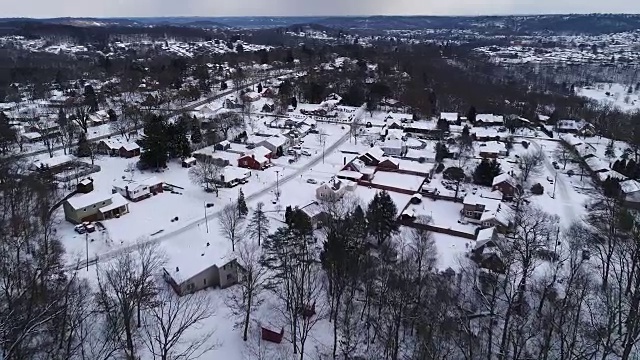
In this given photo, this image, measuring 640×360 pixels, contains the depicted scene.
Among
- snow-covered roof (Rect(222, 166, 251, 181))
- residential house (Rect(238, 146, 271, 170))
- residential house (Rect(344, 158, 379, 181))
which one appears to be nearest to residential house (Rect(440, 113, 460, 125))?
residential house (Rect(344, 158, 379, 181))

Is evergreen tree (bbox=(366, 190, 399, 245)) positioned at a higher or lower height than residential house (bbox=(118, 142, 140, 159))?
higher

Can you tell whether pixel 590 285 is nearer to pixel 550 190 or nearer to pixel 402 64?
pixel 550 190

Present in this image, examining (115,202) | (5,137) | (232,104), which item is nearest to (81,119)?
(5,137)

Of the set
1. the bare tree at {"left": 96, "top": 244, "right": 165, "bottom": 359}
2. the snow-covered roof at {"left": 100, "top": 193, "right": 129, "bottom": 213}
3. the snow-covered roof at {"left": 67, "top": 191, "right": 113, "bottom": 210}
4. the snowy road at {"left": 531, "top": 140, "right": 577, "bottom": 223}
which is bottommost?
the snowy road at {"left": 531, "top": 140, "right": 577, "bottom": 223}

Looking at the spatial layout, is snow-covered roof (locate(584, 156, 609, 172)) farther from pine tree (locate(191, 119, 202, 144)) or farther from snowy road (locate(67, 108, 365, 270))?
pine tree (locate(191, 119, 202, 144))

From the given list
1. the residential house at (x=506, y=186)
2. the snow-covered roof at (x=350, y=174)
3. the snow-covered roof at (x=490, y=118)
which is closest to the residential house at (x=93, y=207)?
the snow-covered roof at (x=350, y=174)

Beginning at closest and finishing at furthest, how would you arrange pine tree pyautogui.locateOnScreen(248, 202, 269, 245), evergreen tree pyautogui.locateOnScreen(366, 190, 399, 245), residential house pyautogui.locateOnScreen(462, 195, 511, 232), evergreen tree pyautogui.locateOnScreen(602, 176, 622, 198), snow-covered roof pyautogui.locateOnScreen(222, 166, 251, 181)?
evergreen tree pyautogui.locateOnScreen(366, 190, 399, 245)
pine tree pyautogui.locateOnScreen(248, 202, 269, 245)
residential house pyautogui.locateOnScreen(462, 195, 511, 232)
evergreen tree pyautogui.locateOnScreen(602, 176, 622, 198)
snow-covered roof pyautogui.locateOnScreen(222, 166, 251, 181)

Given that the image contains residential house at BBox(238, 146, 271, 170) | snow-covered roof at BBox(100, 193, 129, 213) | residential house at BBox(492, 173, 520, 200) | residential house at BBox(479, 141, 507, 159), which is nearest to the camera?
snow-covered roof at BBox(100, 193, 129, 213)

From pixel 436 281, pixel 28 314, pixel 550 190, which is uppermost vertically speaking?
pixel 28 314

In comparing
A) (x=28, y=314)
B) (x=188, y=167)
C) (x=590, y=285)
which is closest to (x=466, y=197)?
(x=590, y=285)
